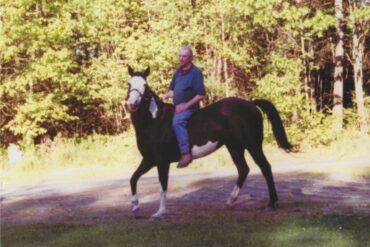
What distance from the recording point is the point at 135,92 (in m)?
9.23

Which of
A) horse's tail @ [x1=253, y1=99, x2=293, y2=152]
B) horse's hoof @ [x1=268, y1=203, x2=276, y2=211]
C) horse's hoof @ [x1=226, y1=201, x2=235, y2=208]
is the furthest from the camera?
horse's tail @ [x1=253, y1=99, x2=293, y2=152]

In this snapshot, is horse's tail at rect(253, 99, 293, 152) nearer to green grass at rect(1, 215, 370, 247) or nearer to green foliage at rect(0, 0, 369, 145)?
green grass at rect(1, 215, 370, 247)

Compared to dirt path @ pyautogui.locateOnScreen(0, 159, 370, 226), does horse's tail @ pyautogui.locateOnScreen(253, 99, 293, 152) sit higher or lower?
higher

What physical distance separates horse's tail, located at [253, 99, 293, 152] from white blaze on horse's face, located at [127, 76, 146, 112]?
248cm

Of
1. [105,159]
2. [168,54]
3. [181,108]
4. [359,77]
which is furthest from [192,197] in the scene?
[359,77]

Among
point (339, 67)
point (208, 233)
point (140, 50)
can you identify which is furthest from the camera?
point (140, 50)

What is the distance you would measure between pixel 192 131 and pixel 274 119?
182cm

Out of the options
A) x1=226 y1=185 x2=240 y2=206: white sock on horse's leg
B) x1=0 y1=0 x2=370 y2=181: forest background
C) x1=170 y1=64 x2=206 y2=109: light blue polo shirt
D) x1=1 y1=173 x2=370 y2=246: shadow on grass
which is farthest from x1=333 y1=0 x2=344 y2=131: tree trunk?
x1=170 y1=64 x2=206 y2=109: light blue polo shirt

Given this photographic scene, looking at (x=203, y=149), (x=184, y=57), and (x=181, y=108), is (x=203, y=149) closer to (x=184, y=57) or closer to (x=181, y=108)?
(x=181, y=108)

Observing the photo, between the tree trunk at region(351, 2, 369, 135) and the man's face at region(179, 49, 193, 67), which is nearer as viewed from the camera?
the man's face at region(179, 49, 193, 67)

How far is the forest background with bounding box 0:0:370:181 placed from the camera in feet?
69.8

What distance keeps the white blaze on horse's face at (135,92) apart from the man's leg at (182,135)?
0.81 meters

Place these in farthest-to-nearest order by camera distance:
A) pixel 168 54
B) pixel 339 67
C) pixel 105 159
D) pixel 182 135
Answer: pixel 339 67, pixel 168 54, pixel 105 159, pixel 182 135

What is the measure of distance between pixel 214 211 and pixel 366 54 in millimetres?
18615
